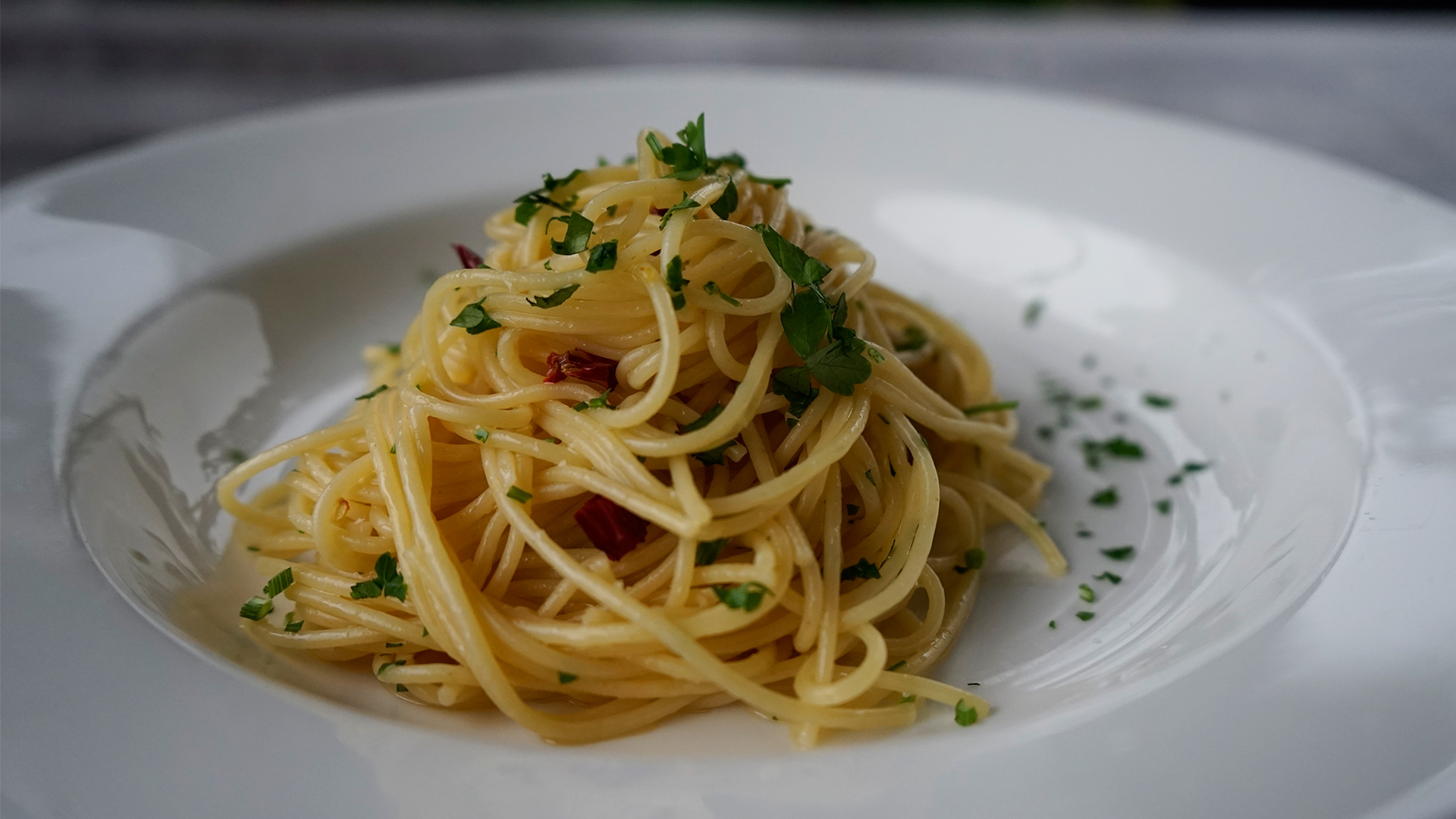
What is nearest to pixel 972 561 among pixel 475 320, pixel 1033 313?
pixel 475 320

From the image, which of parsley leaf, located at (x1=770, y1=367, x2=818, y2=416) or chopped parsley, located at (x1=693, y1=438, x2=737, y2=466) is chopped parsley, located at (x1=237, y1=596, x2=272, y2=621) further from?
parsley leaf, located at (x1=770, y1=367, x2=818, y2=416)

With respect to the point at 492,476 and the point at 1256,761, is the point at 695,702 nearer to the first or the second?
the point at 492,476

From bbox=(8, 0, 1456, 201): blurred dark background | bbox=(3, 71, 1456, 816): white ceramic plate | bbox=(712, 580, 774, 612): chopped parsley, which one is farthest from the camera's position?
bbox=(8, 0, 1456, 201): blurred dark background

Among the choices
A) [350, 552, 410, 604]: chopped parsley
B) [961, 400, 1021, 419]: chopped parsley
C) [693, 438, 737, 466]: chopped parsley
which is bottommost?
[350, 552, 410, 604]: chopped parsley

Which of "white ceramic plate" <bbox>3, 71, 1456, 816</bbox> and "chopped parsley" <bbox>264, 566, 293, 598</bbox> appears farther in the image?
"chopped parsley" <bbox>264, 566, 293, 598</bbox>

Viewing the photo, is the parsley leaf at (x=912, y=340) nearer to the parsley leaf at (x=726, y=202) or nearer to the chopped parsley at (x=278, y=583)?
the parsley leaf at (x=726, y=202)

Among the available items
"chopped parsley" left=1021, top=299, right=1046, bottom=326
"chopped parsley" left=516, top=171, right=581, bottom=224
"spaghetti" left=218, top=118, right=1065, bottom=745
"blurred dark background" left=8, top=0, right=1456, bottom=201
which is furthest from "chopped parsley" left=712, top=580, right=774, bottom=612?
"blurred dark background" left=8, top=0, right=1456, bottom=201

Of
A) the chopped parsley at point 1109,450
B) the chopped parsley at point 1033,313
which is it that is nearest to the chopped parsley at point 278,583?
the chopped parsley at point 1109,450
